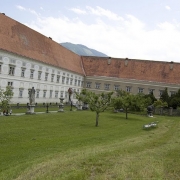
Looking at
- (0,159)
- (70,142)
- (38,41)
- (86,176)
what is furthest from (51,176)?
Answer: (38,41)

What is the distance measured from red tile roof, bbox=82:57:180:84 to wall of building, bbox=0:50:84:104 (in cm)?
777

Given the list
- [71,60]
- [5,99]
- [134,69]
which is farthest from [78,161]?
[134,69]

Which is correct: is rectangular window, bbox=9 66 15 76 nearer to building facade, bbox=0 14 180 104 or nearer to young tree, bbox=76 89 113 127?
building facade, bbox=0 14 180 104

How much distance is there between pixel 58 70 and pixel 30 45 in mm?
7683

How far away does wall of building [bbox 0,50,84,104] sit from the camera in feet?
96.6

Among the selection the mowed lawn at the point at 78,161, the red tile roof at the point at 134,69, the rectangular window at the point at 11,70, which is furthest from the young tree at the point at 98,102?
the red tile roof at the point at 134,69

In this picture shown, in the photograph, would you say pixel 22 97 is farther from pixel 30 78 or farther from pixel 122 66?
pixel 122 66

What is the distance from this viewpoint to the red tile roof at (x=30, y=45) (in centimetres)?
3011

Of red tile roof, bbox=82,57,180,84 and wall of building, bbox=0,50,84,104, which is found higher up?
red tile roof, bbox=82,57,180,84

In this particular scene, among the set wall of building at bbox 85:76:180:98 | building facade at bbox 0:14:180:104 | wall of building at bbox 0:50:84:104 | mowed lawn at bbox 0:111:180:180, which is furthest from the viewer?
wall of building at bbox 85:76:180:98

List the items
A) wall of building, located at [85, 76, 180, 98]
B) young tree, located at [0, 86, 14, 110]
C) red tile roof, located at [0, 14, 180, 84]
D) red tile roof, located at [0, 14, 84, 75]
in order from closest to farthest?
young tree, located at [0, 86, 14, 110] → red tile roof, located at [0, 14, 84, 75] → red tile roof, located at [0, 14, 180, 84] → wall of building, located at [85, 76, 180, 98]

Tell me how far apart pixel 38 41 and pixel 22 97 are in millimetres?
9624

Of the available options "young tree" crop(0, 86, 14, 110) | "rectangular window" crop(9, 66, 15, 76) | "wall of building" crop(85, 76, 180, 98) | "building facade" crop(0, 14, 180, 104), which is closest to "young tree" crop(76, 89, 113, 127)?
"young tree" crop(0, 86, 14, 110)

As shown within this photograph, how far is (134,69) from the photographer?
165 ft
